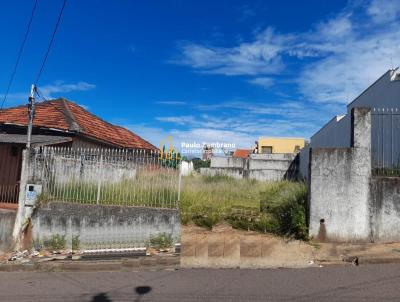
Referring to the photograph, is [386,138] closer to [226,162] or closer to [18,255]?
[18,255]

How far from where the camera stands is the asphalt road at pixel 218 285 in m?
5.85

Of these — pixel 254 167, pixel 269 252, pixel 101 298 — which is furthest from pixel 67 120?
pixel 254 167

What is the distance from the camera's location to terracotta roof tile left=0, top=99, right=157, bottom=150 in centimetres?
1492

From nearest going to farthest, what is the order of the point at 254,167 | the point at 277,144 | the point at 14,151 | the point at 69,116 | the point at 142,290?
1. the point at 142,290
2. the point at 14,151
3. the point at 69,116
4. the point at 254,167
5. the point at 277,144

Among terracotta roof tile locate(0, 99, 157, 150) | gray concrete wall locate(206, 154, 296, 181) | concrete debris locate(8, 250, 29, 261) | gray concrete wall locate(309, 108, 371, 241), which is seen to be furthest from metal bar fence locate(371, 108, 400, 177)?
gray concrete wall locate(206, 154, 296, 181)

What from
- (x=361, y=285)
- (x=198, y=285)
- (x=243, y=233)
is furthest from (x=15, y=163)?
(x=361, y=285)

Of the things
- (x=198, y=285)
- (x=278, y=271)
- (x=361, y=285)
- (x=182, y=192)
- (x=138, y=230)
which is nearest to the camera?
(x=361, y=285)

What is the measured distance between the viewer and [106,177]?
10422 mm

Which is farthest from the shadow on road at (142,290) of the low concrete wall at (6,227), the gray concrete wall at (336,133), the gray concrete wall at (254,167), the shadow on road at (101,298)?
the gray concrete wall at (254,167)

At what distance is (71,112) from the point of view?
16.9m

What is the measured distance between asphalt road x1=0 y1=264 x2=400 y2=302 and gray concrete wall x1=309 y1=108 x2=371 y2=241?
116 cm

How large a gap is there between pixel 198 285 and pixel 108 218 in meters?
3.89

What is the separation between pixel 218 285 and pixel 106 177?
492 cm

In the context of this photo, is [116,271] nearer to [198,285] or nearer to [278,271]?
[198,285]
